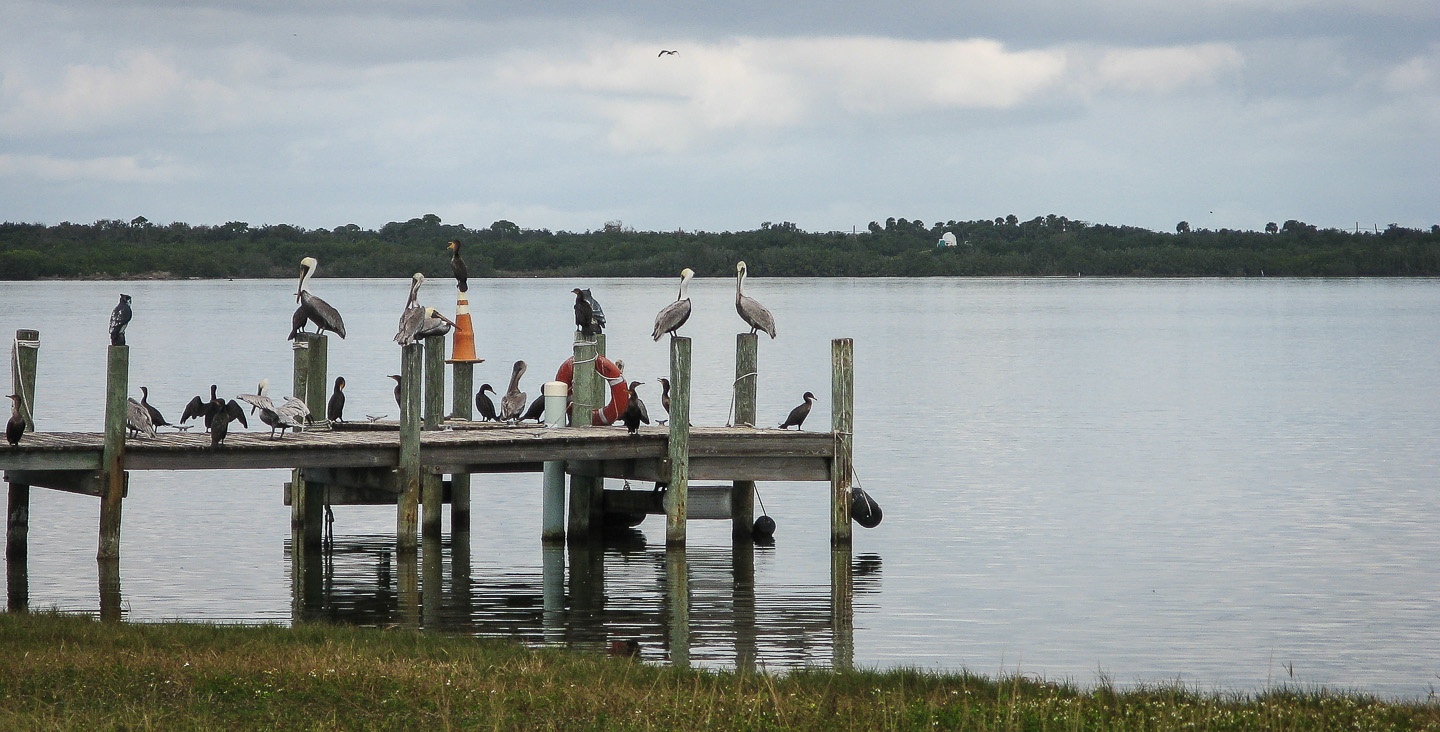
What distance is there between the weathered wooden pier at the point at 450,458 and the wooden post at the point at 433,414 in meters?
0.02

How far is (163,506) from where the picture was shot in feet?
83.1

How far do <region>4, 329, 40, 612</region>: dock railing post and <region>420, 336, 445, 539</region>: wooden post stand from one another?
13.9 feet

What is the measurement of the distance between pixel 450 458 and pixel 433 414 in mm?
1547

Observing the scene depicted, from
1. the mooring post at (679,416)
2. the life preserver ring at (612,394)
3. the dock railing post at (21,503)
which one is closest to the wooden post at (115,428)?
the dock railing post at (21,503)

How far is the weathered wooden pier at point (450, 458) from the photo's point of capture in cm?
1683

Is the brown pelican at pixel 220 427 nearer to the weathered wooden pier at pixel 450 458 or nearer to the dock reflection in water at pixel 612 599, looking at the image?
the weathered wooden pier at pixel 450 458

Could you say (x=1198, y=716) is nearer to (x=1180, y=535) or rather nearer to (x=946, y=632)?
(x=946, y=632)

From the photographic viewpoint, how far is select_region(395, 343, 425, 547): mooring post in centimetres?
1752

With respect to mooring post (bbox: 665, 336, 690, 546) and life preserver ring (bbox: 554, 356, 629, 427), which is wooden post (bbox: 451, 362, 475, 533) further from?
mooring post (bbox: 665, 336, 690, 546)

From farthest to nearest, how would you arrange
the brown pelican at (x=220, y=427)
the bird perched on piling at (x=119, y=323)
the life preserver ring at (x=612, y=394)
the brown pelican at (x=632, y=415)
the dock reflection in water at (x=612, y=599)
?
the life preserver ring at (x=612, y=394) < the brown pelican at (x=632, y=415) < the bird perched on piling at (x=119, y=323) < the brown pelican at (x=220, y=427) < the dock reflection in water at (x=612, y=599)

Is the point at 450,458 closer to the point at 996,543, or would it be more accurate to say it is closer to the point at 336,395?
the point at 336,395

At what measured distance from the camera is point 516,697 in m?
10.6

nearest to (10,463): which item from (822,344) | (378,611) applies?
(378,611)

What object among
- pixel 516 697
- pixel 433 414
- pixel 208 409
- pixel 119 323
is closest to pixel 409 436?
pixel 433 414
